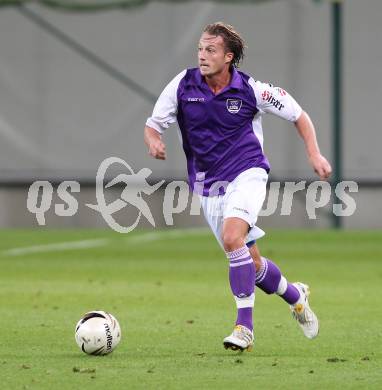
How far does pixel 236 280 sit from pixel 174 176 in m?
16.5

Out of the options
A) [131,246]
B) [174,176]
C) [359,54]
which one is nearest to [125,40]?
[174,176]

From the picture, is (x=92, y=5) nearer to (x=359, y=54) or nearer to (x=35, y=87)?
(x=35, y=87)

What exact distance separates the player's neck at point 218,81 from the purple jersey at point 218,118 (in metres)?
0.03

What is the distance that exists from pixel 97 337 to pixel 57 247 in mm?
11599

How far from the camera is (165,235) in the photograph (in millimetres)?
22859

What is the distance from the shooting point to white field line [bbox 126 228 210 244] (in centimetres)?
2180

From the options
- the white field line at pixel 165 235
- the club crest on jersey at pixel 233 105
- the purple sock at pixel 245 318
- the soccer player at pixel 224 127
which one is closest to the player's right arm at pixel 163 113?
the soccer player at pixel 224 127

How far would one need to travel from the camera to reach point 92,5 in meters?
25.8

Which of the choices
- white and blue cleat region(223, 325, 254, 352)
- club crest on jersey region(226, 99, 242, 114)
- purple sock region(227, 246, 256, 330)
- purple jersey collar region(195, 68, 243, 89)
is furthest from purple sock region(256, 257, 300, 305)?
purple jersey collar region(195, 68, 243, 89)

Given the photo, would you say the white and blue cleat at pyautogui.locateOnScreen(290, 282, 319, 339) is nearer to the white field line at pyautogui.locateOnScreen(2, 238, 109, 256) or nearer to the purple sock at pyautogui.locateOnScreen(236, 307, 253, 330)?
the purple sock at pyautogui.locateOnScreen(236, 307, 253, 330)

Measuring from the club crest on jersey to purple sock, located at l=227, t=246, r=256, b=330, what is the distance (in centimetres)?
98

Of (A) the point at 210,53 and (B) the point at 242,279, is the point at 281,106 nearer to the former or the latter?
(A) the point at 210,53

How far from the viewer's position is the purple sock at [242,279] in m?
8.60

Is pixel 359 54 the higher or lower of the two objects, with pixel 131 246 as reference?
higher
